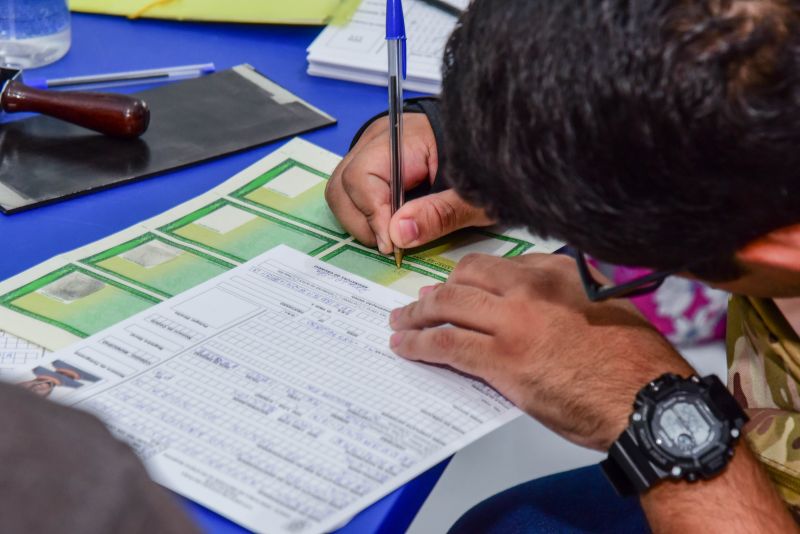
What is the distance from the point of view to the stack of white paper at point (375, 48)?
143 centimetres

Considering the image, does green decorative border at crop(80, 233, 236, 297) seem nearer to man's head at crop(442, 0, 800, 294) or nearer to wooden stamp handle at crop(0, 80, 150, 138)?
wooden stamp handle at crop(0, 80, 150, 138)

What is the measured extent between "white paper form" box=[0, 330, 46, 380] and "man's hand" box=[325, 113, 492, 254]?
1.10 ft

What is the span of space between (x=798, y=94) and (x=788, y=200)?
0.28 feet

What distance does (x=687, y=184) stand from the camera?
719mm

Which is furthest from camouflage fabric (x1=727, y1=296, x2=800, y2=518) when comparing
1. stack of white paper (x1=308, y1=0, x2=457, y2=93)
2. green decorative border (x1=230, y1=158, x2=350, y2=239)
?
stack of white paper (x1=308, y1=0, x2=457, y2=93)

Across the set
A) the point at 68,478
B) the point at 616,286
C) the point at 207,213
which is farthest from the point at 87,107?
the point at 68,478

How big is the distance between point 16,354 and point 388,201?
1.28ft

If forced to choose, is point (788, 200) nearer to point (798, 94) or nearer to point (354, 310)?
point (798, 94)

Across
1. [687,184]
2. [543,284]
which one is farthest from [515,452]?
[687,184]

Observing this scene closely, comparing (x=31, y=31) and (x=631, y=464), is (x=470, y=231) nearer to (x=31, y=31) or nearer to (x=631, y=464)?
(x=631, y=464)

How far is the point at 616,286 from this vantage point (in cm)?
89

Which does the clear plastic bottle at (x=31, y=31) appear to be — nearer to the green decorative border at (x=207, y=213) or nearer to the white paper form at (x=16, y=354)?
the green decorative border at (x=207, y=213)

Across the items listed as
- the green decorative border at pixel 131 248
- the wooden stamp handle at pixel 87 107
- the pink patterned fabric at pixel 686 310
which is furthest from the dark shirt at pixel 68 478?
the pink patterned fabric at pixel 686 310

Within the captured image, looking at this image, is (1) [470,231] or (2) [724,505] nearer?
(2) [724,505]
